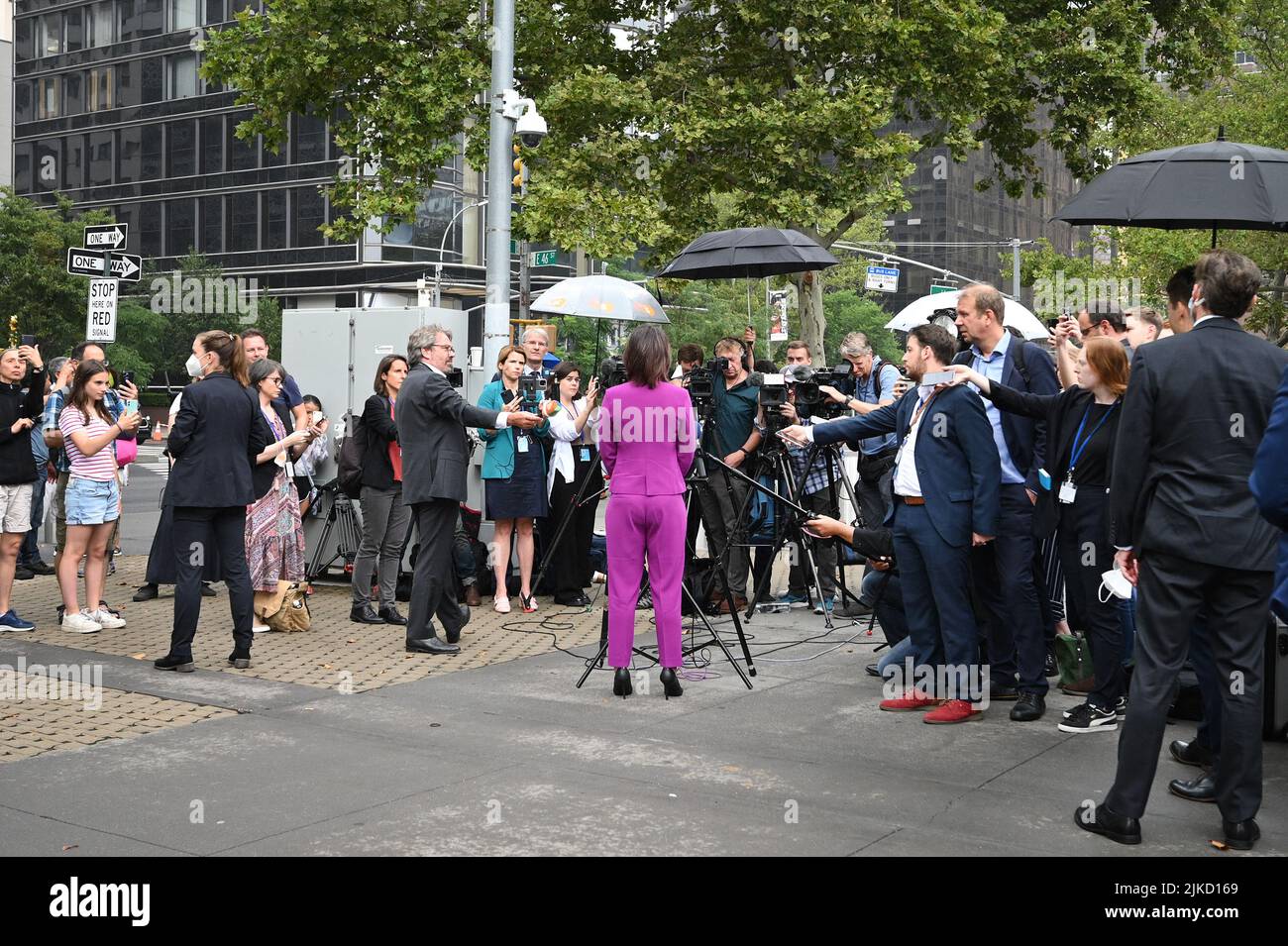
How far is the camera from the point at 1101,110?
22078mm

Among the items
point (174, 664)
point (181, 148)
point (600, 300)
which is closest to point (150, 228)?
A: point (181, 148)

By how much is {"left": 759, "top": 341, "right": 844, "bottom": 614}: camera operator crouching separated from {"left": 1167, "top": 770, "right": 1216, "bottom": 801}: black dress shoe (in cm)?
432

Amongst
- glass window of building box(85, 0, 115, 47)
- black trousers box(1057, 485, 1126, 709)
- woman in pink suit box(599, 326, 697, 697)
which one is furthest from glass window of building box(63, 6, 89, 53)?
black trousers box(1057, 485, 1126, 709)

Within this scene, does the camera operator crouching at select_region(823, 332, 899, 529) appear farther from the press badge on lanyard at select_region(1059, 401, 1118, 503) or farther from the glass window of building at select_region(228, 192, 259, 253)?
the glass window of building at select_region(228, 192, 259, 253)

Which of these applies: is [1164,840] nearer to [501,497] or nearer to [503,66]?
[501,497]

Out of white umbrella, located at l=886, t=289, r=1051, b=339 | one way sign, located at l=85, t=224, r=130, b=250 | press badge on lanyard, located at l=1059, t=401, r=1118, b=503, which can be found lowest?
press badge on lanyard, located at l=1059, t=401, r=1118, b=503

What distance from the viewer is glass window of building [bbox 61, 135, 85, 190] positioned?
70.6 metres

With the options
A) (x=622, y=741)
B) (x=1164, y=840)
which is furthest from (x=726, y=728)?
(x=1164, y=840)

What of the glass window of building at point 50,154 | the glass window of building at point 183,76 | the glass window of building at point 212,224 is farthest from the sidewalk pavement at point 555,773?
the glass window of building at point 50,154

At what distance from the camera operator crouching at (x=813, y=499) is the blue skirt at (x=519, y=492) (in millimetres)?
1908

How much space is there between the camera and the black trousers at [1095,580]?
7.15 meters

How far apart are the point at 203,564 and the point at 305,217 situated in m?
56.5

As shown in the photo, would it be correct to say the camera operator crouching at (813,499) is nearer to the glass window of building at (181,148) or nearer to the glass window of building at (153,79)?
the glass window of building at (181,148)

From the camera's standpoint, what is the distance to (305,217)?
62.7 meters
